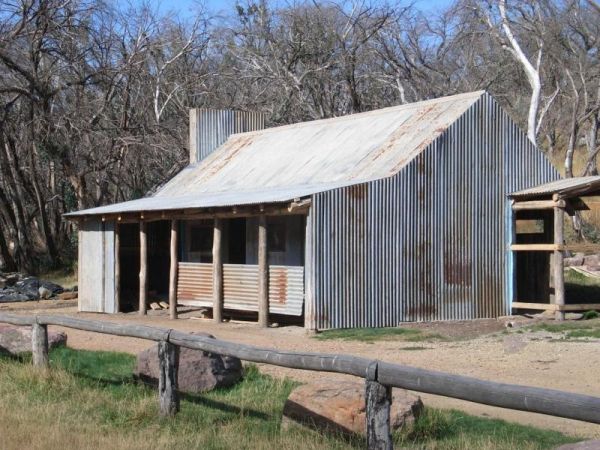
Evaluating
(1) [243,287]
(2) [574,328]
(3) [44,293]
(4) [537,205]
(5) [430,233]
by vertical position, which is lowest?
(2) [574,328]

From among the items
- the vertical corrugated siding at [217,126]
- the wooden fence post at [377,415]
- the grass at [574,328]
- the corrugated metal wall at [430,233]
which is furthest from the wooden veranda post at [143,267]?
the wooden fence post at [377,415]

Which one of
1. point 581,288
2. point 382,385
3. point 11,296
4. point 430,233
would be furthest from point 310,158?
point 382,385

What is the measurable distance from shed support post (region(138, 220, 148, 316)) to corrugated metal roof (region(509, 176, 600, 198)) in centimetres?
826

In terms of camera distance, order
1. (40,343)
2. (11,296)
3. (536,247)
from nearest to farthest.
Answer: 1. (40,343)
2. (536,247)
3. (11,296)

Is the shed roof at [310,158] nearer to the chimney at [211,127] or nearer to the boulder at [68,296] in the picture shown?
the chimney at [211,127]

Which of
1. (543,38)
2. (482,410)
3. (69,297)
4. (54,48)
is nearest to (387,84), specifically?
(543,38)

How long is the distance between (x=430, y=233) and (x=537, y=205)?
2.45 meters

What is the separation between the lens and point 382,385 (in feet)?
24.4

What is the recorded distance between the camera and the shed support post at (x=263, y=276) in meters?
18.8

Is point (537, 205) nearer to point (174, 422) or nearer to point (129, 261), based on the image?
point (129, 261)

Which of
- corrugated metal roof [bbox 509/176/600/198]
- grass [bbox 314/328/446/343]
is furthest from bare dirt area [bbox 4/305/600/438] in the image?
corrugated metal roof [bbox 509/176/600/198]

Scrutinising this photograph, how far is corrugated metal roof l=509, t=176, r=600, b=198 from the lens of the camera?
63.1ft

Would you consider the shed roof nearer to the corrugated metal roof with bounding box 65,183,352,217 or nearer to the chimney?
the corrugated metal roof with bounding box 65,183,352,217

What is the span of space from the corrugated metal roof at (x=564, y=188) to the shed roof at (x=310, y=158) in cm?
224
